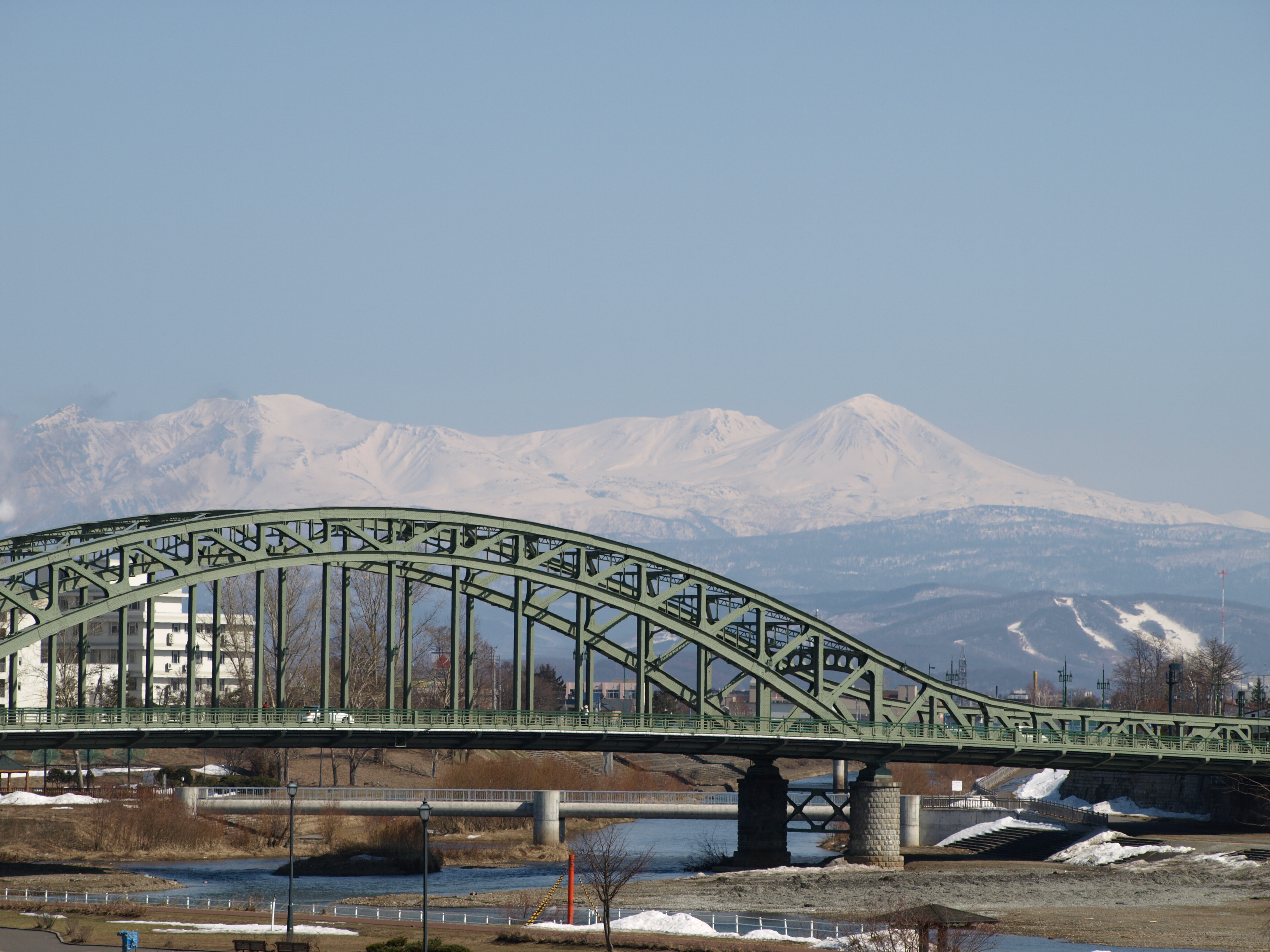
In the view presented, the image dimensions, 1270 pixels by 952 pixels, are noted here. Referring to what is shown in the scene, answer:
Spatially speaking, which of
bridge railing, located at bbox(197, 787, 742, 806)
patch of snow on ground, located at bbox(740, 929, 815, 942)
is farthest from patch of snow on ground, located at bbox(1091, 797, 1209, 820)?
patch of snow on ground, located at bbox(740, 929, 815, 942)

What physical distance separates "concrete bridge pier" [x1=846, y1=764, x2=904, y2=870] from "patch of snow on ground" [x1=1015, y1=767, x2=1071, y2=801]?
95.7 feet

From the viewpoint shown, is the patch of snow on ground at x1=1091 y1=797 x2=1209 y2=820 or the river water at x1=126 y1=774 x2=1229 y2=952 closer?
the river water at x1=126 y1=774 x2=1229 y2=952

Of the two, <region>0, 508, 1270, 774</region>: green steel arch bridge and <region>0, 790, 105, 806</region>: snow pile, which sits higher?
<region>0, 508, 1270, 774</region>: green steel arch bridge

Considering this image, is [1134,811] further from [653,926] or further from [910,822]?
[653,926]

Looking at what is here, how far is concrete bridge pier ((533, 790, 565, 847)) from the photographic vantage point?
114625 millimetres

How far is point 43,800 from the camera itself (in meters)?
109

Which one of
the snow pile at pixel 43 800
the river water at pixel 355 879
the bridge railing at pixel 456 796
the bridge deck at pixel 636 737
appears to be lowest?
the river water at pixel 355 879

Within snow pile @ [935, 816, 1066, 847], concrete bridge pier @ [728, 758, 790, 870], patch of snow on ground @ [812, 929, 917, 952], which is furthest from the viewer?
snow pile @ [935, 816, 1066, 847]

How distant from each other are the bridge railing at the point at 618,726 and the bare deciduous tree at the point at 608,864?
7.53 m

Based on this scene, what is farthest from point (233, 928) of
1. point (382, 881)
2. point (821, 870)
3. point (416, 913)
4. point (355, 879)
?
point (821, 870)

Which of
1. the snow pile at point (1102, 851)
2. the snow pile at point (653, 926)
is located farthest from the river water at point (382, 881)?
the snow pile at point (1102, 851)

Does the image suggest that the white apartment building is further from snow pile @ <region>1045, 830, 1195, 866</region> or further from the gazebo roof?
the gazebo roof

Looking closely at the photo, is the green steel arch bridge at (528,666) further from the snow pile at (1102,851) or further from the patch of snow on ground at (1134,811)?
the patch of snow on ground at (1134,811)

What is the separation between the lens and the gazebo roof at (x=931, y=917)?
204 ft
